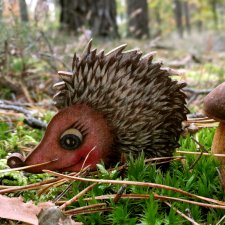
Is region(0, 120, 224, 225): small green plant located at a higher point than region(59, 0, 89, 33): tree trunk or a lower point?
lower

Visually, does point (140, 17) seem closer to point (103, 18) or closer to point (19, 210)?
point (103, 18)

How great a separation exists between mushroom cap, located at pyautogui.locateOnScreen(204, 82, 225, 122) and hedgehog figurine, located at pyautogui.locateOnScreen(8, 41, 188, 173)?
229mm

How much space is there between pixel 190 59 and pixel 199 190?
7297 millimetres

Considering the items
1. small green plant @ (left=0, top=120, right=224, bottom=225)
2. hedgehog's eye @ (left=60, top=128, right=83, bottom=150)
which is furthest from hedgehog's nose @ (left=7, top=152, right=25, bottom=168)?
hedgehog's eye @ (left=60, top=128, right=83, bottom=150)

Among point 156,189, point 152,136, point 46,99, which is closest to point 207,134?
point 152,136

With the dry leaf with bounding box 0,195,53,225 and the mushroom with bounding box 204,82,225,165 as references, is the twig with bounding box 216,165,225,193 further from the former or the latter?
the dry leaf with bounding box 0,195,53,225

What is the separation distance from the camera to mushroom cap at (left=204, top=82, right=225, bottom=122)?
1.96m

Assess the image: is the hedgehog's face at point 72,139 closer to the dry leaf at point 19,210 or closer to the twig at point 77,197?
the twig at point 77,197

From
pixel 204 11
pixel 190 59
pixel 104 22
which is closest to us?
pixel 190 59

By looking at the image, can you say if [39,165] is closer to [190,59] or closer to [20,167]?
[20,167]

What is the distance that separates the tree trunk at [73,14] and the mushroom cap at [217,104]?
7724 millimetres

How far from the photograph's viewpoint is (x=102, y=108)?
213 cm

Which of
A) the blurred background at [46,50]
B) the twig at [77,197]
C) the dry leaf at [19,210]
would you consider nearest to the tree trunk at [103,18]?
the blurred background at [46,50]

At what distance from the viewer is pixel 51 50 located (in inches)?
189
